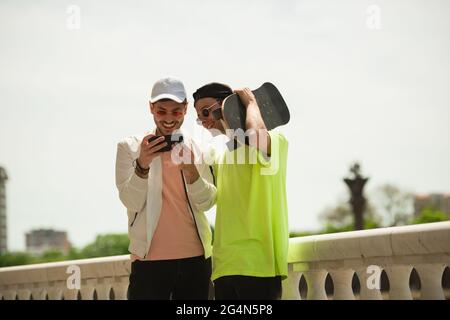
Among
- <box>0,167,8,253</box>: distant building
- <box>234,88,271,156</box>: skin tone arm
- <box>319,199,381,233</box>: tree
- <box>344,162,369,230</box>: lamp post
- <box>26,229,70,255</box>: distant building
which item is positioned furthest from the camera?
<box>26,229,70,255</box>: distant building

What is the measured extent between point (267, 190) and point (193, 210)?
0.55m

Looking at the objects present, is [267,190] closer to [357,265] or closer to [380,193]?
[357,265]

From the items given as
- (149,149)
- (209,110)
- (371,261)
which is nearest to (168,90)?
(209,110)

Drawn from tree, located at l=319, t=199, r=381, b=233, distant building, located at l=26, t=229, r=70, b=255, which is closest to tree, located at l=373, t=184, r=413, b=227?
tree, located at l=319, t=199, r=381, b=233

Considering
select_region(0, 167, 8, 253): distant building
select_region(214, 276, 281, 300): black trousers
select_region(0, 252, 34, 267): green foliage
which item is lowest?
select_region(0, 252, 34, 267): green foliage

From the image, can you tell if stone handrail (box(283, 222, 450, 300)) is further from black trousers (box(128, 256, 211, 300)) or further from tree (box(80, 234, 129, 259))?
tree (box(80, 234, 129, 259))

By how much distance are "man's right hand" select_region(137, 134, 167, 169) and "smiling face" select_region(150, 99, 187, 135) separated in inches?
6.0

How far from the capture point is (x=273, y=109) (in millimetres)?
5098

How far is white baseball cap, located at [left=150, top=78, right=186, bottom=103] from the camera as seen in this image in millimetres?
5176

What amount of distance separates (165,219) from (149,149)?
51cm

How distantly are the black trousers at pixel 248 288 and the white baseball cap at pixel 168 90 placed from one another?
108cm

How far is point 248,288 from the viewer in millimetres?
4844

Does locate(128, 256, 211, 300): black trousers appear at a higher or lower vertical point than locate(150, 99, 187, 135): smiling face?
lower

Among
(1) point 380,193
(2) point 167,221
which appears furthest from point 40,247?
(2) point 167,221
